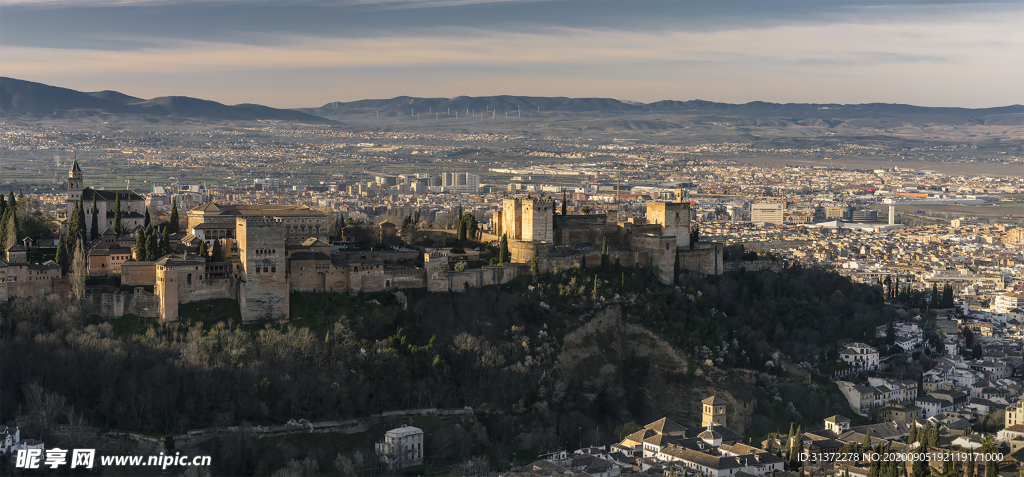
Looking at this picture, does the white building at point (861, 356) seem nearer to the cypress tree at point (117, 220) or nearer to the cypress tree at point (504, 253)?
the cypress tree at point (504, 253)

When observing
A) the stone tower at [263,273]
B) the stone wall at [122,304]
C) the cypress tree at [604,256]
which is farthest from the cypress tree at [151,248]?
the cypress tree at [604,256]

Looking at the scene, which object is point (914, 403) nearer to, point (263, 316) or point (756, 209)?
point (263, 316)

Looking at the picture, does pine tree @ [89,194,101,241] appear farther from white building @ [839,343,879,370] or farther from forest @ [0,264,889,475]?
white building @ [839,343,879,370]

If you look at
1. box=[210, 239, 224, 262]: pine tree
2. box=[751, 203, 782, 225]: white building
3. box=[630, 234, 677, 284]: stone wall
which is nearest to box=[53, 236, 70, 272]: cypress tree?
box=[210, 239, 224, 262]: pine tree

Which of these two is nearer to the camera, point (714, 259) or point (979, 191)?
point (714, 259)

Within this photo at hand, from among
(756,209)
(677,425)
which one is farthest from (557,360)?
(756,209)

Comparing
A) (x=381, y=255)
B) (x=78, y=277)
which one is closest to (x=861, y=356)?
(x=381, y=255)

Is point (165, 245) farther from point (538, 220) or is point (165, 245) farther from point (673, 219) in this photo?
point (673, 219)
